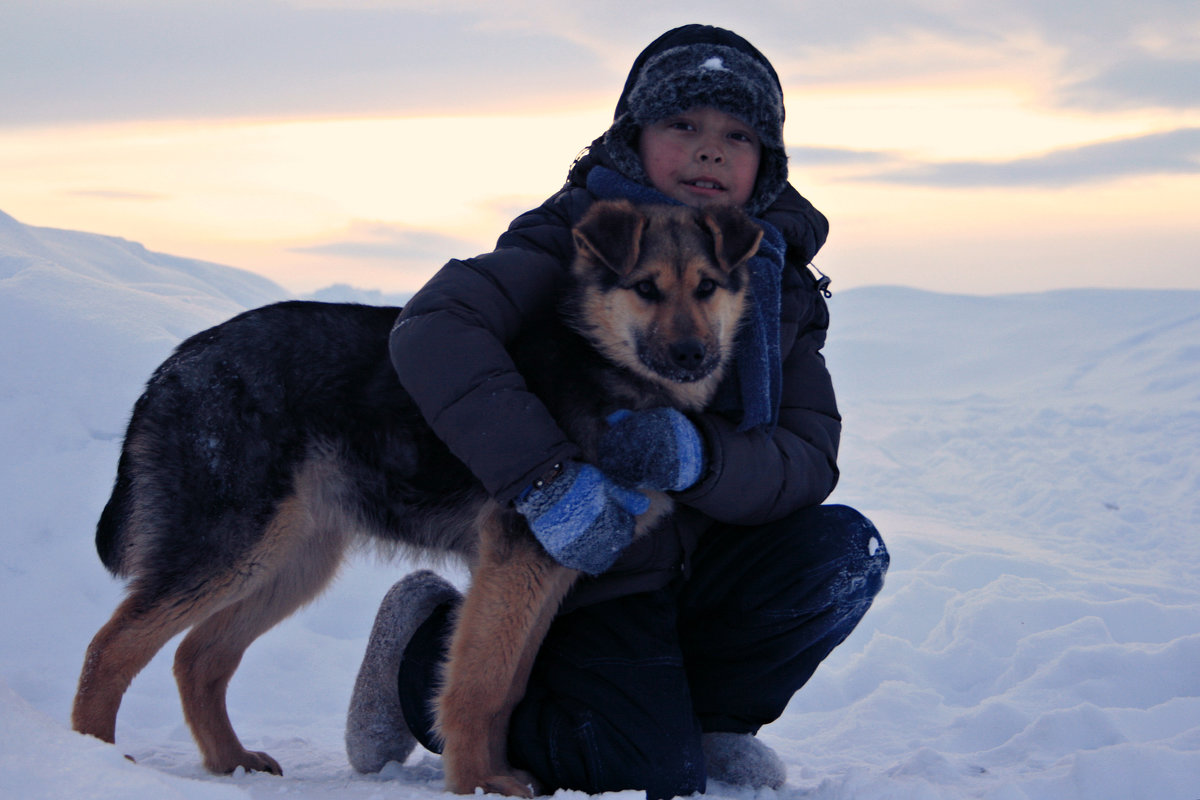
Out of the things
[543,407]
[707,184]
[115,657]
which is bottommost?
[115,657]

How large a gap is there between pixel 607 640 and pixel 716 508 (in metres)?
0.65

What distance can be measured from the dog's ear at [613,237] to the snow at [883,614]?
5.55 ft

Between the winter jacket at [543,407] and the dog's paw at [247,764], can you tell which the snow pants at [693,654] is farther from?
the dog's paw at [247,764]

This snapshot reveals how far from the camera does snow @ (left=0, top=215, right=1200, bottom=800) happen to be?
3076mm

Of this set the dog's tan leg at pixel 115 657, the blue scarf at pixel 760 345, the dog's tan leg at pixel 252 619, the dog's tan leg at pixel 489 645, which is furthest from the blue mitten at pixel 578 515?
the dog's tan leg at pixel 115 657

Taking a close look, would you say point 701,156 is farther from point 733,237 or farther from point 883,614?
point 883,614

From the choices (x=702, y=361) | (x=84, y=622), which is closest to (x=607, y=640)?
(x=702, y=361)

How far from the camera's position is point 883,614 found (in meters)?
5.58

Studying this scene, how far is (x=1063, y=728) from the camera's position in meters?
3.57

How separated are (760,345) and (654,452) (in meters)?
0.66

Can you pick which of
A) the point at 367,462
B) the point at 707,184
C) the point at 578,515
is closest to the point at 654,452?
the point at 578,515

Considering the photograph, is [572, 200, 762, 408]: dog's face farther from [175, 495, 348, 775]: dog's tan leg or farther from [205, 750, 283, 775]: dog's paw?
[205, 750, 283, 775]: dog's paw

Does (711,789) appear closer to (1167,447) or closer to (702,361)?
(702,361)

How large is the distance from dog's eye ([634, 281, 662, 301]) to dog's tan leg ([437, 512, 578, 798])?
0.88m
